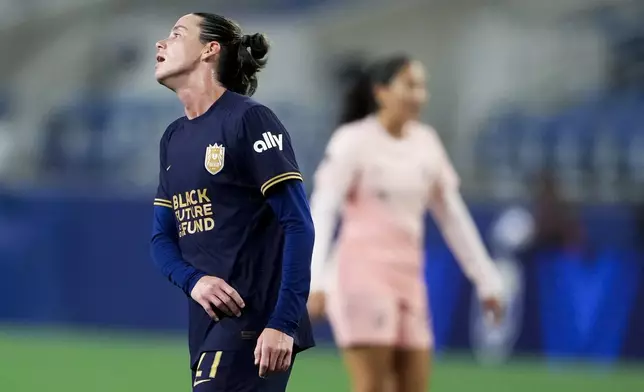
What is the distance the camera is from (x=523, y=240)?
1360cm

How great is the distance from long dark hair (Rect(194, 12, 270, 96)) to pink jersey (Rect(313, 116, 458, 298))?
2.71m

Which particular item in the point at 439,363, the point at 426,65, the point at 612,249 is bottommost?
the point at 439,363

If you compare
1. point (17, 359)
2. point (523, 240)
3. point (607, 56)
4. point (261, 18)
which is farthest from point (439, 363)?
point (261, 18)

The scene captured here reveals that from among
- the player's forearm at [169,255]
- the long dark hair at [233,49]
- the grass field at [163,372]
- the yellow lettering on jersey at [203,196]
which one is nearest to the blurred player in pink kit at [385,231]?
the player's forearm at [169,255]

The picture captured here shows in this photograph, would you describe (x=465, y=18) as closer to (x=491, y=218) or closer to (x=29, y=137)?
(x=491, y=218)

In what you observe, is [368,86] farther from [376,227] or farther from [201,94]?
[201,94]

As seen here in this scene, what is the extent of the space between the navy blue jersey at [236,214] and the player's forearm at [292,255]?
6cm

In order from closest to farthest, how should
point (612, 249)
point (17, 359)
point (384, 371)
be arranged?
point (384, 371), point (17, 359), point (612, 249)

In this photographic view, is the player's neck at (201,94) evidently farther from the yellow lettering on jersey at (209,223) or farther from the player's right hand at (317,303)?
the player's right hand at (317,303)

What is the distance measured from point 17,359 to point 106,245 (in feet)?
9.41

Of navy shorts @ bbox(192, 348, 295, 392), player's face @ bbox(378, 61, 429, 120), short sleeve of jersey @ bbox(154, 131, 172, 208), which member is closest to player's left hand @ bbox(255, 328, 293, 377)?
navy shorts @ bbox(192, 348, 295, 392)

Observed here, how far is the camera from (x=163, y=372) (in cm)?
1167

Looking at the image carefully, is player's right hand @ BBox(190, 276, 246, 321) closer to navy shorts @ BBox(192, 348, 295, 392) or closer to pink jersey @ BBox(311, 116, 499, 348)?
navy shorts @ BBox(192, 348, 295, 392)

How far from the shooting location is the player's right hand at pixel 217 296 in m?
4.49
